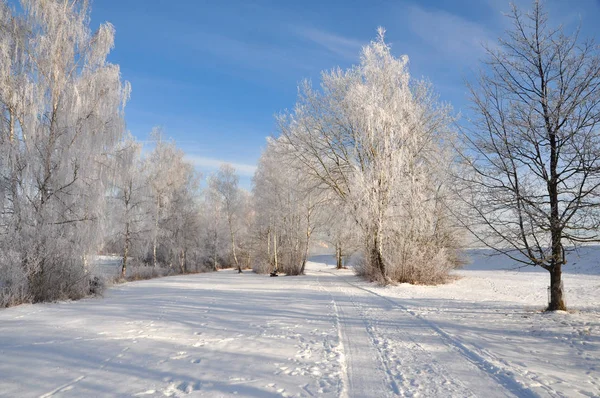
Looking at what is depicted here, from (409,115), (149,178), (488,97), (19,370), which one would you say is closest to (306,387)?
(19,370)

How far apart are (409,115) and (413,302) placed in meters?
9.10

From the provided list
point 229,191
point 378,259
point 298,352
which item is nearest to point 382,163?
point 378,259

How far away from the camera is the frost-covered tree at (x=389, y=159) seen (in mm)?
14914

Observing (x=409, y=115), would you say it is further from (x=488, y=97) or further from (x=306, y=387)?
(x=306, y=387)

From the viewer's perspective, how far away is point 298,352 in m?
4.73

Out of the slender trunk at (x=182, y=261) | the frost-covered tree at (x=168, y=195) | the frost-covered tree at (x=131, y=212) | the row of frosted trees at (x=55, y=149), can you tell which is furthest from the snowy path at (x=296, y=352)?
the slender trunk at (x=182, y=261)

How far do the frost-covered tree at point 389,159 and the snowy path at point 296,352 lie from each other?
271 inches

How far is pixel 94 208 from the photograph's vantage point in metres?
10.7

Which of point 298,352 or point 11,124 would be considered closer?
point 298,352

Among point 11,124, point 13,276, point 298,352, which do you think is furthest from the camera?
point 11,124

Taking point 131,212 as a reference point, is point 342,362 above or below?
below

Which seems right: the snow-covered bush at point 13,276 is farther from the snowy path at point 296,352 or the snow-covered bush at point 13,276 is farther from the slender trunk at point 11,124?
the slender trunk at point 11,124

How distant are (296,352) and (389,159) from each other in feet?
38.4

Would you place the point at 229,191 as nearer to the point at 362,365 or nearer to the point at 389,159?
the point at 389,159
